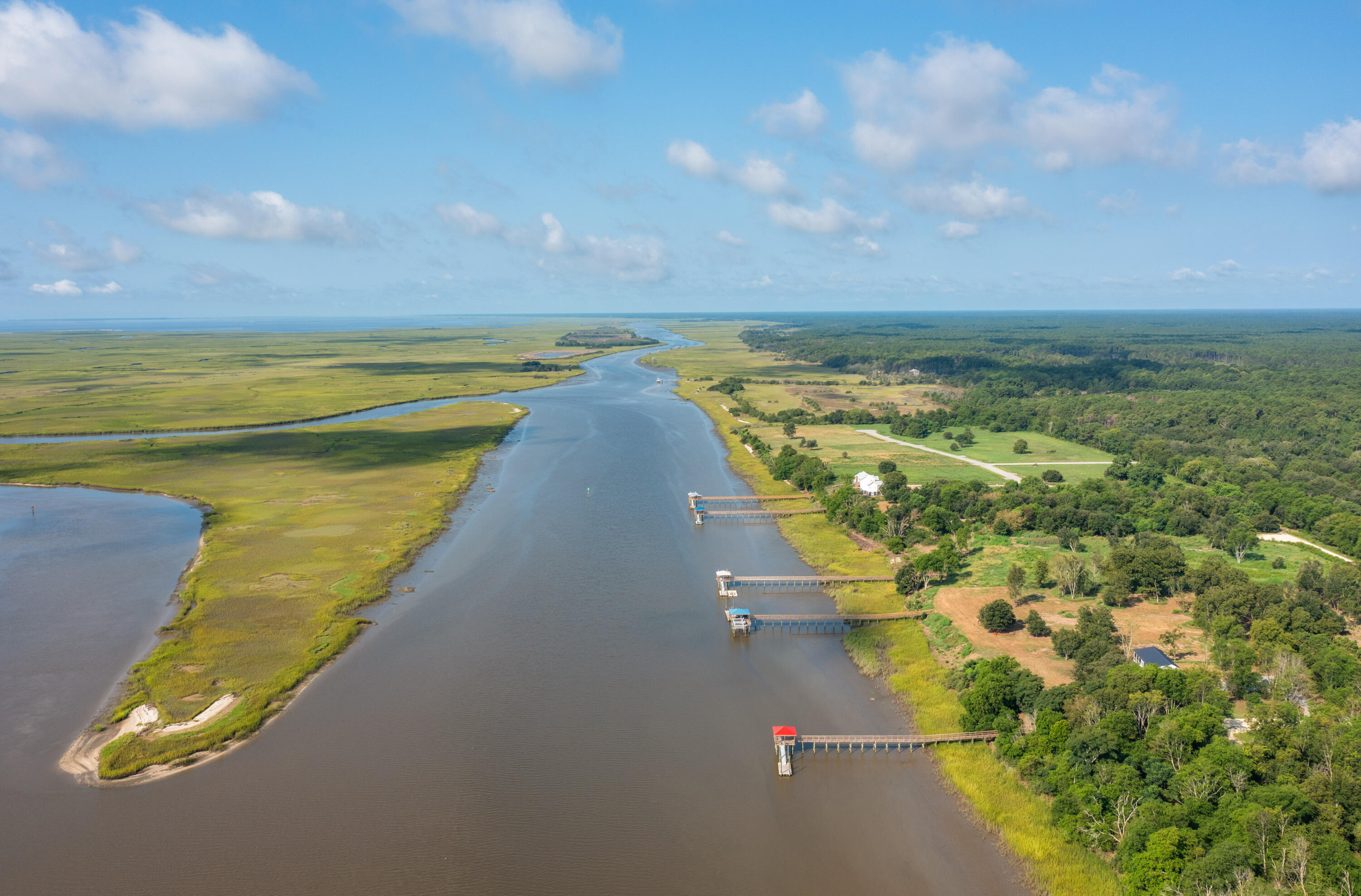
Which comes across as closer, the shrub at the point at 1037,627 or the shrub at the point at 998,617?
the shrub at the point at 1037,627

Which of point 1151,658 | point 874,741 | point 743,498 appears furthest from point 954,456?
point 874,741

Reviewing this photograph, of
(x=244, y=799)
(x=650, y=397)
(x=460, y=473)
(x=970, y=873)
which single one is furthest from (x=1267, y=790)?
(x=650, y=397)

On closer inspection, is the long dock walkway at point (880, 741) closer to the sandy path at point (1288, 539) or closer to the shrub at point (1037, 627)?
the shrub at point (1037, 627)

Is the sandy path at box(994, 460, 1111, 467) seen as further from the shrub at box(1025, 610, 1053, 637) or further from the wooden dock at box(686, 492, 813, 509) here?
the shrub at box(1025, 610, 1053, 637)

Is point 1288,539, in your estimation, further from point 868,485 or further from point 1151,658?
point 1151,658

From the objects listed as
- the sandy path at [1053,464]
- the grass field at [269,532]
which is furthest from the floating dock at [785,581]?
the sandy path at [1053,464]

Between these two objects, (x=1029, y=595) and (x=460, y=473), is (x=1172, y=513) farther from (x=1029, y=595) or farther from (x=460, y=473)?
(x=460, y=473)
